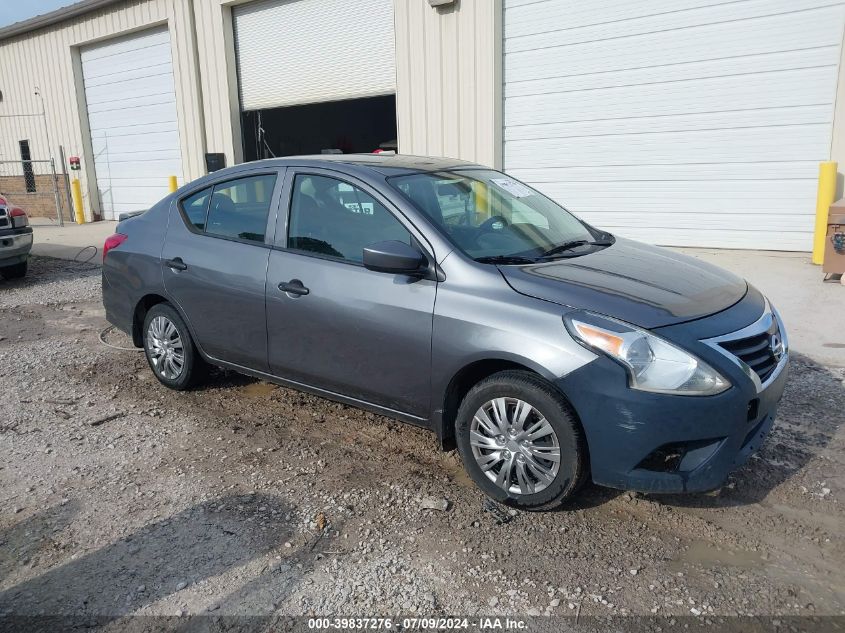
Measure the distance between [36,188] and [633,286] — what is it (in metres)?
20.2

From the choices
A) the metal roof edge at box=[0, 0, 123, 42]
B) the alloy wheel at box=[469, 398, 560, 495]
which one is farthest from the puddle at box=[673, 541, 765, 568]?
the metal roof edge at box=[0, 0, 123, 42]

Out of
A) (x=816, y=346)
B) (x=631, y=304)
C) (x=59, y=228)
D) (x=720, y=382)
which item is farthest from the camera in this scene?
(x=59, y=228)

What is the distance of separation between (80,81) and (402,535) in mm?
18104

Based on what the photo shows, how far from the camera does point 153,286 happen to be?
16.4ft

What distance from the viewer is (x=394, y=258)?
350 cm

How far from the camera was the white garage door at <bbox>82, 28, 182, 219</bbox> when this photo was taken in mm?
15750

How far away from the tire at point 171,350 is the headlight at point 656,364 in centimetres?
304

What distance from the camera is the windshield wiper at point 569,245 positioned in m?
3.88

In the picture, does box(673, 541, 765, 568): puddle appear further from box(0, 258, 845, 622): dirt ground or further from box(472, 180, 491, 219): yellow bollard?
box(472, 180, 491, 219): yellow bollard

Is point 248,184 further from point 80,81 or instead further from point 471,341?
point 80,81

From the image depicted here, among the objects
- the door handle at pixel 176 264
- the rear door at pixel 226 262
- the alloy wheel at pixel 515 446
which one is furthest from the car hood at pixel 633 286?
the door handle at pixel 176 264

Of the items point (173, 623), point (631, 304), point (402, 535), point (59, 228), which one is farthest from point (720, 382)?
point (59, 228)

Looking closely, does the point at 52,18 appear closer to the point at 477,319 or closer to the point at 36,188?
the point at 36,188

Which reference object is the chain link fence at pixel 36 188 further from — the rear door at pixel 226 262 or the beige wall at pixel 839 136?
the beige wall at pixel 839 136
